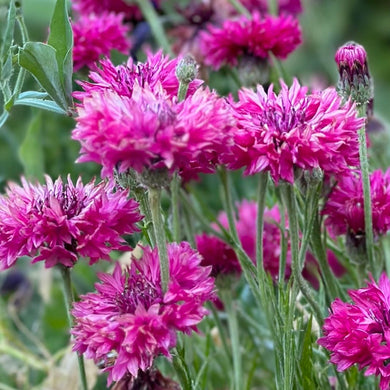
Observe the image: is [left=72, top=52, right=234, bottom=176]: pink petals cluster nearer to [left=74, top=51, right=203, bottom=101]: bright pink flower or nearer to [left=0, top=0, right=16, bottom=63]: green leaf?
[left=74, top=51, right=203, bottom=101]: bright pink flower

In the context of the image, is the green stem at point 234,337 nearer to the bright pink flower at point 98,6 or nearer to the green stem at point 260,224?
the green stem at point 260,224

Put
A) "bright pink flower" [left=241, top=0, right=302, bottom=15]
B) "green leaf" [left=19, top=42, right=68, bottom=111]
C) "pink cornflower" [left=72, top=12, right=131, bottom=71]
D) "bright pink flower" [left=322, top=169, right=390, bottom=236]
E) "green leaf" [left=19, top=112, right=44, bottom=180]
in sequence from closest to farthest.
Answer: "green leaf" [left=19, top=42, right=68, bottom=111]
"bright pink flower" [left=322, top=169, right=390, bottom=236]
"pink cornflower" [left=72, top=12, right=131, bottom=71]
"green leaf" [left=19, top=112, right=44, bottom=180]
"bright pink flower" [left=241, top=0, right=302, bottom=15]

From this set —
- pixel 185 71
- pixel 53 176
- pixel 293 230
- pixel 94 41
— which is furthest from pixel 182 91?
pixel 53 176

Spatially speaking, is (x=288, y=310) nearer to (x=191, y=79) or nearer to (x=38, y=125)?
(x=191, y=79)

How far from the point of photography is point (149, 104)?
0.44m

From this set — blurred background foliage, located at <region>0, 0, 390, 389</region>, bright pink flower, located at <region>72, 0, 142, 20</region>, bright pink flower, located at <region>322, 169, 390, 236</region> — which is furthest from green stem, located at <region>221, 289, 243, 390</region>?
bright pink flower, located at <region>72, 0, 142, 20</region>

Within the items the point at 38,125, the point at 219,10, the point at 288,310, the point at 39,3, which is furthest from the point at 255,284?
the point at 39,3

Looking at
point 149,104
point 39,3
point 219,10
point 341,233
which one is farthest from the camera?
point 39,3

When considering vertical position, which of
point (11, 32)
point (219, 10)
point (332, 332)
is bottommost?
point (332, 332)

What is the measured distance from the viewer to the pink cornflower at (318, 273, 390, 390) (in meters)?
0.50

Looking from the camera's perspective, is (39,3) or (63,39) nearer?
(63,39)

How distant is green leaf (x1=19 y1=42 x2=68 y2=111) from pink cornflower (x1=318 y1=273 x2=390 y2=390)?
9.1 inches

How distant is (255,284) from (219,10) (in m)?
0.57

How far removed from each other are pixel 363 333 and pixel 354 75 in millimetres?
192
